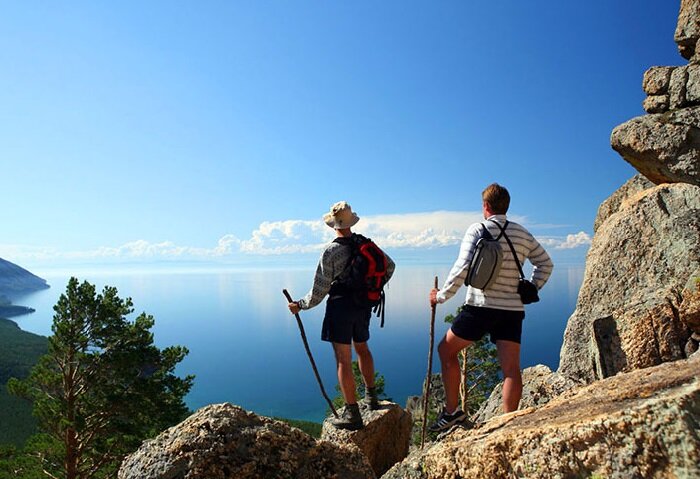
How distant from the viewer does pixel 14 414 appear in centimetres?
9550

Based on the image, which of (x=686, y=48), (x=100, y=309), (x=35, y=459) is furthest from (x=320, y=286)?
(x=35, y=459)

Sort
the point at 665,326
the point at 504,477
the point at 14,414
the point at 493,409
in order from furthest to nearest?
the point at 14,414 → the point at 493,409 → the point at 665,326 → the point at 504,477

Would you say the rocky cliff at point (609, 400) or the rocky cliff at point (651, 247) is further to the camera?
the rocky cliff at point (651, 247)

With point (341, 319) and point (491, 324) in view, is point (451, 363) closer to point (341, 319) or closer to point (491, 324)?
point (491, 324)

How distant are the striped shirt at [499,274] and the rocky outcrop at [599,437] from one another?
1.58 m

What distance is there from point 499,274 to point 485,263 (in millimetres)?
312

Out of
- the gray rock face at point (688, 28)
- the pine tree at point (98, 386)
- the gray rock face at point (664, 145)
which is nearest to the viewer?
the gray rock face at point (664, 145)

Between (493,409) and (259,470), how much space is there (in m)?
5.27

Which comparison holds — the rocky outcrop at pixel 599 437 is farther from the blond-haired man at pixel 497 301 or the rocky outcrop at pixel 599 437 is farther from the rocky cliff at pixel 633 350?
the blond-haired man at pixel 497 301

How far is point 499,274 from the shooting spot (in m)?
5.88

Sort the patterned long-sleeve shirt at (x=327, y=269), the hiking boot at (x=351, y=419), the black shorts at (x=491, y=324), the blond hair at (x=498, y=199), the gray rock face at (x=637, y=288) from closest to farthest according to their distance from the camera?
the black shorts at (x=491, y=324) < the blond hair at (x=498, y=199) < the gray rock face at (x=637, y=288) < the patterned long-sleeve shirt at (x=327, y=269) < the hiking boot at (x=351, y=419)

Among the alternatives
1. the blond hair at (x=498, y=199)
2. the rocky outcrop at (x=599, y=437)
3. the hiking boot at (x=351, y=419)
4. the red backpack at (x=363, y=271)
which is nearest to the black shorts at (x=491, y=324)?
the blond hair at (x=498, y=199)

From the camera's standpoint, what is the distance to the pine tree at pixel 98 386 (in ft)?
66.6

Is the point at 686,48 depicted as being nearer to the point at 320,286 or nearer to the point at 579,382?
the point at 579,382
